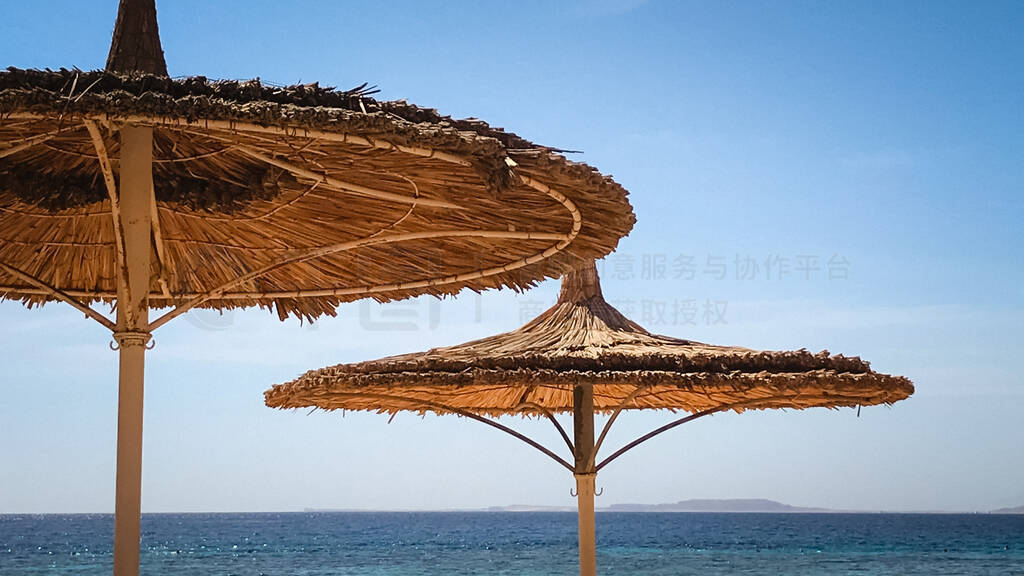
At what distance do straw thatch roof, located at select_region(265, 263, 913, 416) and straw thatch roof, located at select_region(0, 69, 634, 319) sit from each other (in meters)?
0.37

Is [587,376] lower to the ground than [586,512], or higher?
higher

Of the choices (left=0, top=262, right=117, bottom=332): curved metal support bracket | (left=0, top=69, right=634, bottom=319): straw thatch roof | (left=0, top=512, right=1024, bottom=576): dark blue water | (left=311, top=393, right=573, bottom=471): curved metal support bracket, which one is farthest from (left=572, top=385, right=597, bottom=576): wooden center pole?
(left=0, top=512, right=1024, bottom=576): dark blue water

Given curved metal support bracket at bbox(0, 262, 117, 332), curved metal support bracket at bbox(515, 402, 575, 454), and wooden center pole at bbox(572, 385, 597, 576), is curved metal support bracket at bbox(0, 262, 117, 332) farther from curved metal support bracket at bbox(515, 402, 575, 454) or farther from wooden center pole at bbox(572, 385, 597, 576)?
curved metal support bracket at bbox(515, 402, 575, 454)

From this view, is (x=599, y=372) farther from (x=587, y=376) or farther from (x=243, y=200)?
(x=243, y=200)

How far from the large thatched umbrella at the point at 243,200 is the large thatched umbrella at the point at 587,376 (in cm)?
40

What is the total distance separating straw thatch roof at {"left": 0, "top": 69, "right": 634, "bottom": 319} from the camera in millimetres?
3123

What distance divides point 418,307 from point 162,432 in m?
53.2

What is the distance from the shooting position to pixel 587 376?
Answer: 5.27 m

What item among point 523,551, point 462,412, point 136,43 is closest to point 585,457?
point 462,412

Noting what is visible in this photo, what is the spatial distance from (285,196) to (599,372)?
172 cm

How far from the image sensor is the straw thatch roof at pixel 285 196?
123 inches

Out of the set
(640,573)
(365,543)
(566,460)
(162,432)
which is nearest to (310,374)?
(566,460)

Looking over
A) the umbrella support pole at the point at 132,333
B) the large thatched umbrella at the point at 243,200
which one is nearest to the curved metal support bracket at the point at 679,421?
the large thatched umbrella at the point at 243,200

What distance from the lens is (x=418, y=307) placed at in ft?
17.9
